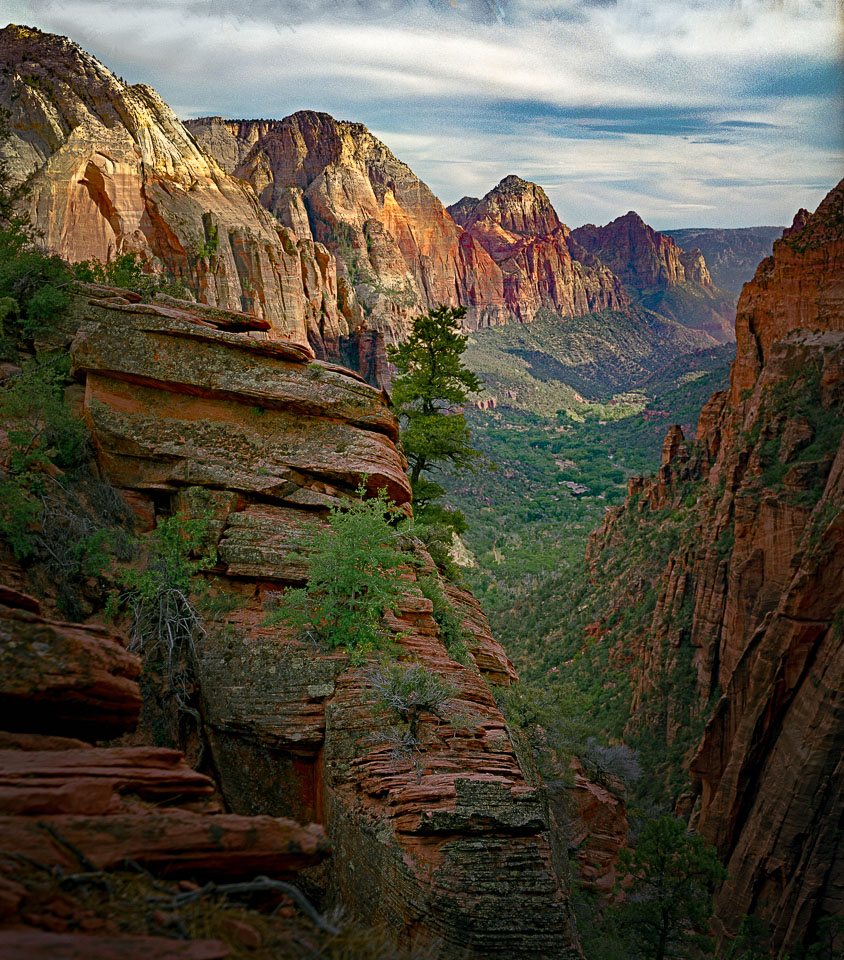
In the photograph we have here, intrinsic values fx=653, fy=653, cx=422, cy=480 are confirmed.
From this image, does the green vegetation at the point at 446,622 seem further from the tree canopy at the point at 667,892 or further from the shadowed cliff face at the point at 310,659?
the tree canopy at the point at 667,892

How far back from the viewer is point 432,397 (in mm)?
23109

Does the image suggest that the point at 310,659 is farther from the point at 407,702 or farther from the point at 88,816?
the point at 88,816

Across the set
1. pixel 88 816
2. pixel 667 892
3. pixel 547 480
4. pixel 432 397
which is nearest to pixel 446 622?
pixel 88 816

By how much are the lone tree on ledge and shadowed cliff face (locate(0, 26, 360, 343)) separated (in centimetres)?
2201

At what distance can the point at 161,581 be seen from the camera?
447 inches

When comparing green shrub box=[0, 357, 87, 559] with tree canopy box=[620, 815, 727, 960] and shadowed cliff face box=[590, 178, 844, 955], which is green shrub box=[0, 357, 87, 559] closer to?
tree canopy box=[620, 815, 727, 960]

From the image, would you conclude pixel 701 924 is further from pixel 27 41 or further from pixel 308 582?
pixel 27 41

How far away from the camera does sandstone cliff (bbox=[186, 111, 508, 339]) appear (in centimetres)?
10594

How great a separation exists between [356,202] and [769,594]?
4580 inches

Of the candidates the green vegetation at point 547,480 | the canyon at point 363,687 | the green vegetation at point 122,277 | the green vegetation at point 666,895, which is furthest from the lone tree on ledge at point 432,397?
the green vegetation at point 547,480

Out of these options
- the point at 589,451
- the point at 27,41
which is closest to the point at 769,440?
the point at 27,41

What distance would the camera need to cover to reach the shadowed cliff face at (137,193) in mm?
45969

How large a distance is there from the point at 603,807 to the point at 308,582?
1543cm

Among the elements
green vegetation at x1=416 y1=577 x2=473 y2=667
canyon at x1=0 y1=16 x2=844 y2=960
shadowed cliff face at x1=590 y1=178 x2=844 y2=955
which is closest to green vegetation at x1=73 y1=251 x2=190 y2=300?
canyon at x1=0 y1=16 x2=844 y2=960
